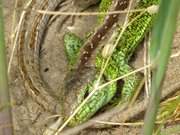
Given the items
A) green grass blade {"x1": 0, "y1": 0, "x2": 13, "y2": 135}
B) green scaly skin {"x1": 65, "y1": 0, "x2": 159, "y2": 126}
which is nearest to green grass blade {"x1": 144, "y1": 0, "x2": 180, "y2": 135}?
green grass blade {"x1": 0, "y1": 0, "x2": 13, "y2": 135}

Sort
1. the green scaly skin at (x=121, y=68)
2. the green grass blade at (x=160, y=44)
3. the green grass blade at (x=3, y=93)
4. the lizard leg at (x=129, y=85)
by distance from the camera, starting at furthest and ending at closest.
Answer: the lizard leg at (x=129, y=85) → the green scaly skin at (x=121, y=68) → the green grass blade at (x=3, y=93) → the green grass blade at (x=160, y=44)

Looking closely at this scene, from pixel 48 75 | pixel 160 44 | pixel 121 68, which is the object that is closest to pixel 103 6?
pixel 121 68

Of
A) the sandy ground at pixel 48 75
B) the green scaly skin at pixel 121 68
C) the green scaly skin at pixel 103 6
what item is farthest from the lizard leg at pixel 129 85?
the green scaly skin at pixel 103 6

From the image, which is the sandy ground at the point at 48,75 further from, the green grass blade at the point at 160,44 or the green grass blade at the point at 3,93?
the green grass blade at the point at 160,44

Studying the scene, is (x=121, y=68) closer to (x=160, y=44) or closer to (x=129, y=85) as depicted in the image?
(x=129, y=85)

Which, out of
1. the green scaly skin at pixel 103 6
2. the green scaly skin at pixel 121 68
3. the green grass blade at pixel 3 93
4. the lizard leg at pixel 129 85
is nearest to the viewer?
the green grass blade at pixel 3 93

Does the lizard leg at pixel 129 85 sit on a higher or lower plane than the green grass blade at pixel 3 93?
lower

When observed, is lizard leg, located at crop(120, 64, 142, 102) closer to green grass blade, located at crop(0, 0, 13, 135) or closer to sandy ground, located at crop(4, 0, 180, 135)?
sandy ground, located at crop(4, 0, 180, 135)

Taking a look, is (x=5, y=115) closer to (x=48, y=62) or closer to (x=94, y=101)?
(x=94, y=101)
